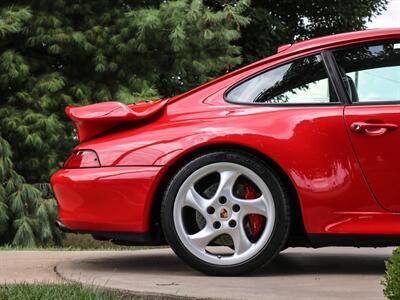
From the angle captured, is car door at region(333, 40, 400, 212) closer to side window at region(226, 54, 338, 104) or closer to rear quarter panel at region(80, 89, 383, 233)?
rear quarter panel at region(80, 89, 383, 233)

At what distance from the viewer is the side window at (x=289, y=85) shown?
14.8ft

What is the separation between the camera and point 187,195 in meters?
4.32

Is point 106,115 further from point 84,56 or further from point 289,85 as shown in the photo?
point 84,56


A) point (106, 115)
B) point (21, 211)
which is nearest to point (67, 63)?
point (21, 211)

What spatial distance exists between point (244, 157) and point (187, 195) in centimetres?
38

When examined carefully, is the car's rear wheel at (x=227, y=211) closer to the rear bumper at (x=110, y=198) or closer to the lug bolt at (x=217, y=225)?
the lug bolt at (x=217, y=225)

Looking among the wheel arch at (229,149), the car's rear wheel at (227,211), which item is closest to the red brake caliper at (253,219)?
the car's rear wheel at (227,211)

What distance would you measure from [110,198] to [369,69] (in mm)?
1660

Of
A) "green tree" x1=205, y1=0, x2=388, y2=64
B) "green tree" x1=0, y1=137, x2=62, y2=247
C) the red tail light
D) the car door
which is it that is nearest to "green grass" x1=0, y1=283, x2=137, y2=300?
the red tail light

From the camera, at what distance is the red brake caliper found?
4363mm

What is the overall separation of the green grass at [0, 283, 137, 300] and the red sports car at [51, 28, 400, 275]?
62 centimetres

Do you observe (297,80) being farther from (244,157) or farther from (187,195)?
(187,195)

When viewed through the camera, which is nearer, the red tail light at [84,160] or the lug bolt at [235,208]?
the lug bolt at [235,208]

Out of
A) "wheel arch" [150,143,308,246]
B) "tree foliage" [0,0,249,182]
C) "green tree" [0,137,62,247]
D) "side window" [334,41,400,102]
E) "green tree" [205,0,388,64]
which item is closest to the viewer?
"wheel arch" [150,143,308,246]
